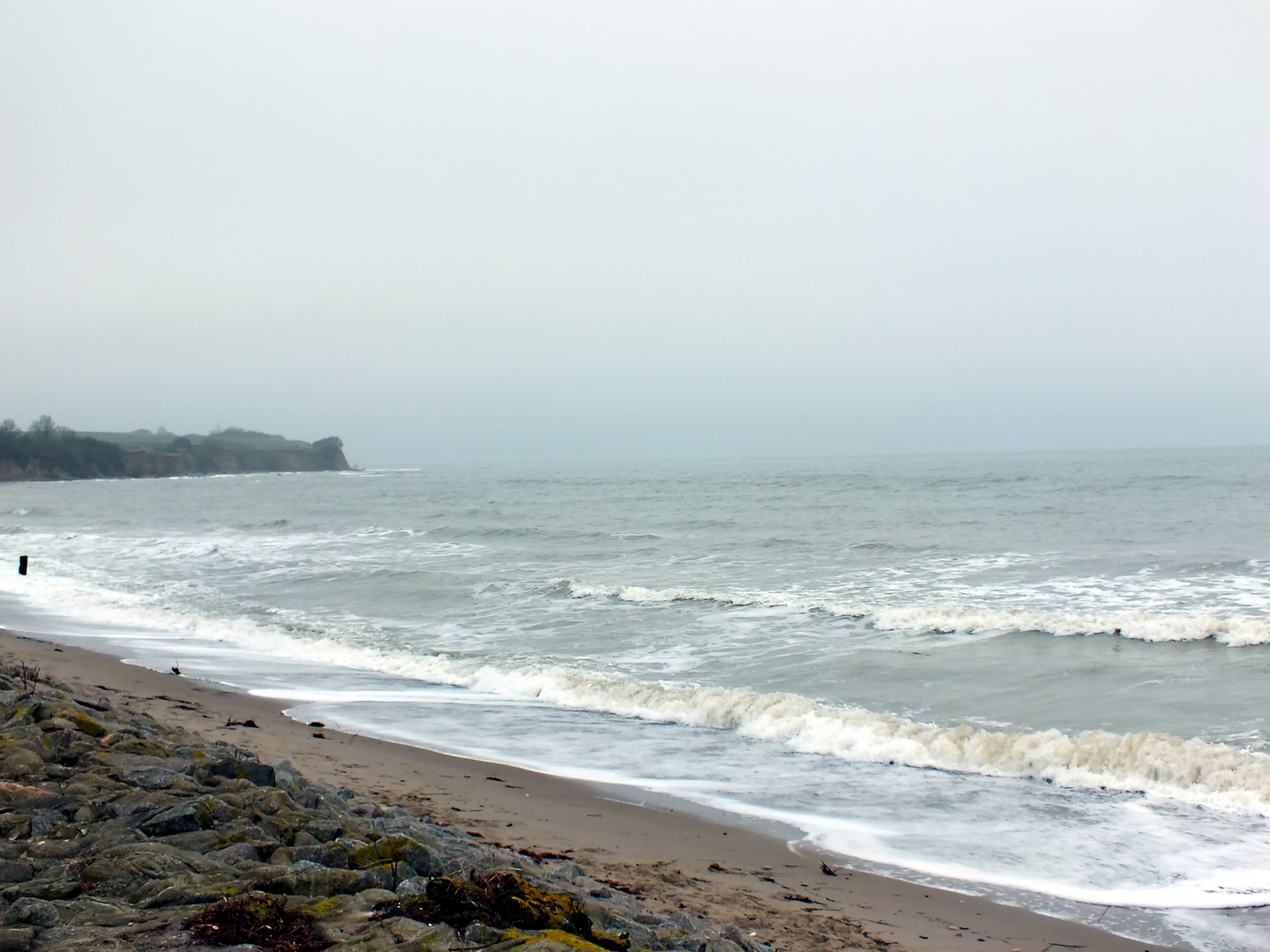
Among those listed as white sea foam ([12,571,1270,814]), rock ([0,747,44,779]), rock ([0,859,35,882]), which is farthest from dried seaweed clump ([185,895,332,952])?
white sea foam ([12,571,1270,814])

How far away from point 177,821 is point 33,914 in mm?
945

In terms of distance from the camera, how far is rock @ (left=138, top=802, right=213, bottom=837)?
3.94m

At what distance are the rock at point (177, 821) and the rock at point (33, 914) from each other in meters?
0.80

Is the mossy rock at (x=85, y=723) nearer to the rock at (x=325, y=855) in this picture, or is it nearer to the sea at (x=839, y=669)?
the rock at (x=325, y=855)

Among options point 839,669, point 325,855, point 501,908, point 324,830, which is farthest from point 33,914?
point 839,669

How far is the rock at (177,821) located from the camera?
12.9ft

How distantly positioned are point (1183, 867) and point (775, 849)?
8.26ft

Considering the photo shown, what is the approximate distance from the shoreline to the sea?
0.27 m

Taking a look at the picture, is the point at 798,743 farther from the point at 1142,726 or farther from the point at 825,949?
the point at 825,949

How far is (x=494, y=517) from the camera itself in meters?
39.5

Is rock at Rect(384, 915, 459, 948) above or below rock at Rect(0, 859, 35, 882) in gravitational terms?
below

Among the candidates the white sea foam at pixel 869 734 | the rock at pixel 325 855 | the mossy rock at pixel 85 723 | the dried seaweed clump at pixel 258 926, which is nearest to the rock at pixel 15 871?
the dried seaweed clump at pixel 258 926

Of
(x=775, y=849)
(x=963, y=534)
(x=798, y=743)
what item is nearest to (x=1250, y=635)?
(x=798, y=743)

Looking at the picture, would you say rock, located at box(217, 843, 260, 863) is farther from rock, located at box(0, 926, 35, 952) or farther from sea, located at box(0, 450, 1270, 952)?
sea, located at box(0, 450, 1270, 952)
